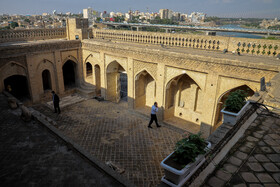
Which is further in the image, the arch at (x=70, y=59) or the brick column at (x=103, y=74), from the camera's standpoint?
the arch at (x=70, y=59)

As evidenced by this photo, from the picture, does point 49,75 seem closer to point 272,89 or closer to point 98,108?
point 98,108

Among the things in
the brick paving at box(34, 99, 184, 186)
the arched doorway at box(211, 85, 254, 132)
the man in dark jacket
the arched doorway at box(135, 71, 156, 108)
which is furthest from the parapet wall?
the man in dark jacket

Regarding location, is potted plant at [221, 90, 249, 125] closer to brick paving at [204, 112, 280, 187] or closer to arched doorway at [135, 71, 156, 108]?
brick paving at [204, 112, 280, 187]

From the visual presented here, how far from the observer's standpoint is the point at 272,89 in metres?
5.64

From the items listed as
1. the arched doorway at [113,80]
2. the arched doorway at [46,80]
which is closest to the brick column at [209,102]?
the arched doorway at [113,80]

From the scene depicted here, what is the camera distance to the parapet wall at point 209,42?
25.6 feet

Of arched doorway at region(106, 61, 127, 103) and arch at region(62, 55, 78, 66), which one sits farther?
arch at region(62, 55, 78, 66)

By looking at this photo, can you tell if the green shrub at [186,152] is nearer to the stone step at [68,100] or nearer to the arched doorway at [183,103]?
the arched doorway at [183,103]

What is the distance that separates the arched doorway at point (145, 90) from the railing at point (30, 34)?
299 inches

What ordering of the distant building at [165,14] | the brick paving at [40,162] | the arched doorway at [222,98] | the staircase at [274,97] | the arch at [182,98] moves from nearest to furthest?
1. the brick paving at [40,162]
2. the staircase at [274,97]
3. the arched doorway at [222,98]
4. the arch at [182,98]
5. the distant building at [165,14]

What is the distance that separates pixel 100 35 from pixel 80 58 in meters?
2.12

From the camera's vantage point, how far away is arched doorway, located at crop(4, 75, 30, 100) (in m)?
12.7

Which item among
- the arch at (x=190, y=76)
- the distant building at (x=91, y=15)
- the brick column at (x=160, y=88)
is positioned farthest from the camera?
the distant building at (x=91, y=15)

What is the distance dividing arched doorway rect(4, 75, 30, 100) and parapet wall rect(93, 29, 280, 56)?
6.74m
